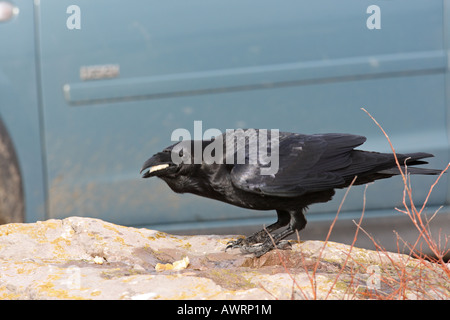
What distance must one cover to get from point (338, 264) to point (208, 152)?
2.21 ft

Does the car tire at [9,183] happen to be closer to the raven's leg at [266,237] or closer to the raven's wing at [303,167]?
the raven's leg at [266,237]

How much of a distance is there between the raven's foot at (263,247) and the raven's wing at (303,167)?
0.28 m

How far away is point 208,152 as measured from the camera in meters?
2.23

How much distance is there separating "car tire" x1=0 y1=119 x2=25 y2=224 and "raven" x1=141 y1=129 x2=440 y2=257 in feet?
4.62

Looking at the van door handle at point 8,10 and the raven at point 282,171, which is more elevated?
the van door handle at point 8,10

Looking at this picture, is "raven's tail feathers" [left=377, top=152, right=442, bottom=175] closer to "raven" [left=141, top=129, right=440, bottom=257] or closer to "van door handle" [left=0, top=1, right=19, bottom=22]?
"raven" [left=141, top=129, right=440, bottom=257]

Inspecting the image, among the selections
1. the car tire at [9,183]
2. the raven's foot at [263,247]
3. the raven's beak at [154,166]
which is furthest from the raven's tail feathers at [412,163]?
the car tire at [9,183]

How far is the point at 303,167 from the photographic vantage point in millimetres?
2246

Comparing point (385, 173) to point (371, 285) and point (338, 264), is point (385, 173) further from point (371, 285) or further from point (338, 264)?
point (371, 285)

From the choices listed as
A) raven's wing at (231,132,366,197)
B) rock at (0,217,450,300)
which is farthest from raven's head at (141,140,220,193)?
A: rock at (0,217,450,300)

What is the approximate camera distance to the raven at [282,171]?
2156 millimetres

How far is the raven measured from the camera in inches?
84.9

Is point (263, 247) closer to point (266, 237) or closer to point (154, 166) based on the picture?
point (266, 237)
